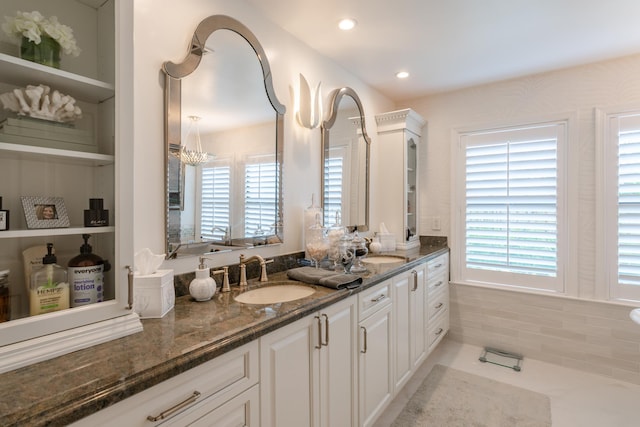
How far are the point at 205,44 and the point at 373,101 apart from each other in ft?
6.33

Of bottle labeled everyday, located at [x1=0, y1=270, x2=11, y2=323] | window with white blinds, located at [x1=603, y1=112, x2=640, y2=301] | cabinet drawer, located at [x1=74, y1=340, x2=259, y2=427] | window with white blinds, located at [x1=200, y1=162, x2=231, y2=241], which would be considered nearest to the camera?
cabinet drawer, located at [x1=74, y1=340, x2=259, y2=427]

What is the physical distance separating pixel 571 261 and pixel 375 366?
2.02 meters

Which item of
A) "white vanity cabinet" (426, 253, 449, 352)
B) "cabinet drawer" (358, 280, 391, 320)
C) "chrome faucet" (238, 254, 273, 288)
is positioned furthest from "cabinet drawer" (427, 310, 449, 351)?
"chrome faucet" (238, 254, 273, 288)

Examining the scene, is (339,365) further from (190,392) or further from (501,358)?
(501,358)

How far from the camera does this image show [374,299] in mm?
1897

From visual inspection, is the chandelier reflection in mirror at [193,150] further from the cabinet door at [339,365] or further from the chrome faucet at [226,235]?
the cabinet door at [339,365]

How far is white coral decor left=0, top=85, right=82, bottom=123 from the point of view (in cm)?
93

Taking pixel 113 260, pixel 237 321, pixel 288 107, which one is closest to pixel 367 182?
pixel 288 107

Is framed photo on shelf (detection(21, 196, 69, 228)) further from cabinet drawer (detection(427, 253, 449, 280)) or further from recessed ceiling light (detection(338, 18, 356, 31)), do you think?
cabinet drawer (detection(427, 253, 449, 280))

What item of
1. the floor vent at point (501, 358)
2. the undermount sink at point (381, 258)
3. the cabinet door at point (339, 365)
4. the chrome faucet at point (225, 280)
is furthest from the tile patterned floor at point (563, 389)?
the chrome faucet at point (225, 280)

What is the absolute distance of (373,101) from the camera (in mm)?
3205

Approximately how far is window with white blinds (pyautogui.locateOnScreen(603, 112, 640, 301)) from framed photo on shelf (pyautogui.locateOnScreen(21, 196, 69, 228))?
11.3ft

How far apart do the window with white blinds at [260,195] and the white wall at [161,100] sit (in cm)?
12

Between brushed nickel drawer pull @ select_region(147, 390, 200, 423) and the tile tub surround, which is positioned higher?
brushed nickel drawer pull @ select_region(147, 390, 200, 423)
